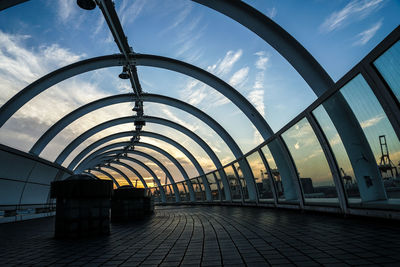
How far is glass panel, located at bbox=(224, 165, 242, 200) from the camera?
18.3 m

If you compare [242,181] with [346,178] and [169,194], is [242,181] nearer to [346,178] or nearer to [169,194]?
[346,178]

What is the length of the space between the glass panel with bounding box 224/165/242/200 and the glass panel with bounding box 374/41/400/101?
13.6 meters

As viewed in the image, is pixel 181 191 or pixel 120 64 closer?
pixel 120 64

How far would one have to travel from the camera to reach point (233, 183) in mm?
19250

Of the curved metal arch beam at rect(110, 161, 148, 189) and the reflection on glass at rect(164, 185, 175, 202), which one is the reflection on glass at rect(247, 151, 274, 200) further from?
the curved metal arch beam at rect(110, 161, 148, 189)

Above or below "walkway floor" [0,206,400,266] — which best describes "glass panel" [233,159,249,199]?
above

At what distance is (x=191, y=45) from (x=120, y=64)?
11.8 feet

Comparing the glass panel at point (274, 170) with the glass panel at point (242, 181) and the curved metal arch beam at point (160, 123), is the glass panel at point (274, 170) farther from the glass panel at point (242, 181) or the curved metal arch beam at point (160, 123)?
the curved metal arch beam at point (160, 123)

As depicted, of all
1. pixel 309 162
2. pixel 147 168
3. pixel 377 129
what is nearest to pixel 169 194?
pixel 147 168

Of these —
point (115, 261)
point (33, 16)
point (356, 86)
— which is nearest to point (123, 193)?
point (115, 261)

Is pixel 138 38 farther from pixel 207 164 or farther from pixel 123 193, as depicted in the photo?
pixel 207 164

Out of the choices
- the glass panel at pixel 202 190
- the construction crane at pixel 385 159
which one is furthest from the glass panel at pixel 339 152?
the glass panel at pixel 202 190

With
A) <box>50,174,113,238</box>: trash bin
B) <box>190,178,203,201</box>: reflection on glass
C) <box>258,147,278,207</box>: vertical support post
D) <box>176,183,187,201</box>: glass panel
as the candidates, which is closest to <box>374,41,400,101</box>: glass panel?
<box>50,174,113,238</box>: trash bin

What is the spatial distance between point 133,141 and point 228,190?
11.3m
